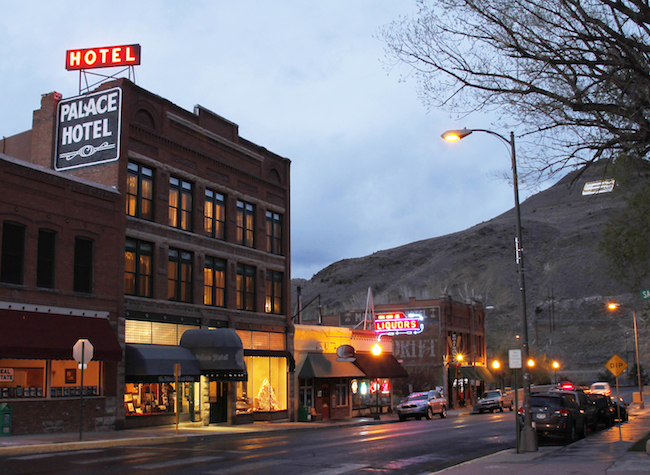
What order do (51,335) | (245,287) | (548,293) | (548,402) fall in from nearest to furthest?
(548,402), (51,335), (245,287), (548,293)

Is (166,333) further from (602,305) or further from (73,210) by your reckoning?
(602,305)

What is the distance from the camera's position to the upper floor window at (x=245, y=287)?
118 ft

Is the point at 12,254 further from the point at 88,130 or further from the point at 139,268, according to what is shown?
the point at 88,130

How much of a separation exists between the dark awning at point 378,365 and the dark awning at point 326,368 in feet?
2.76

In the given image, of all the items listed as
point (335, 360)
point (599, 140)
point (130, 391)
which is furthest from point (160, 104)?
point (599, 140)

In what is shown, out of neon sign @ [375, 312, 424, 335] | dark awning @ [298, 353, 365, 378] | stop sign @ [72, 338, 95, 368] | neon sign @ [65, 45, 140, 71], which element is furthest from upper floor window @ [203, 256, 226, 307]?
neon sign @ [375, 312, 424, 335]

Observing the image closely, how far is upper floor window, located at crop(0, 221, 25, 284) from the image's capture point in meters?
23.9

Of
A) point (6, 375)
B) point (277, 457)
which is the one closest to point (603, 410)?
point (277, 457)

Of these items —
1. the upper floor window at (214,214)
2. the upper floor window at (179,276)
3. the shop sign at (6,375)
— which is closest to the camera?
the shop sign at (6,375)

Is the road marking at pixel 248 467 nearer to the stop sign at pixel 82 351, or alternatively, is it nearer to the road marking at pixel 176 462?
the road marking at pixel 176 462

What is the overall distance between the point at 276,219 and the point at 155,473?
26166 mm

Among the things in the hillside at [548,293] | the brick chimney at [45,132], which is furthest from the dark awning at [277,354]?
the hillside at [548,293]

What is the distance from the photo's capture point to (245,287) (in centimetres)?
3641

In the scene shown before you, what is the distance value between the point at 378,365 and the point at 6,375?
2702 centimetres
